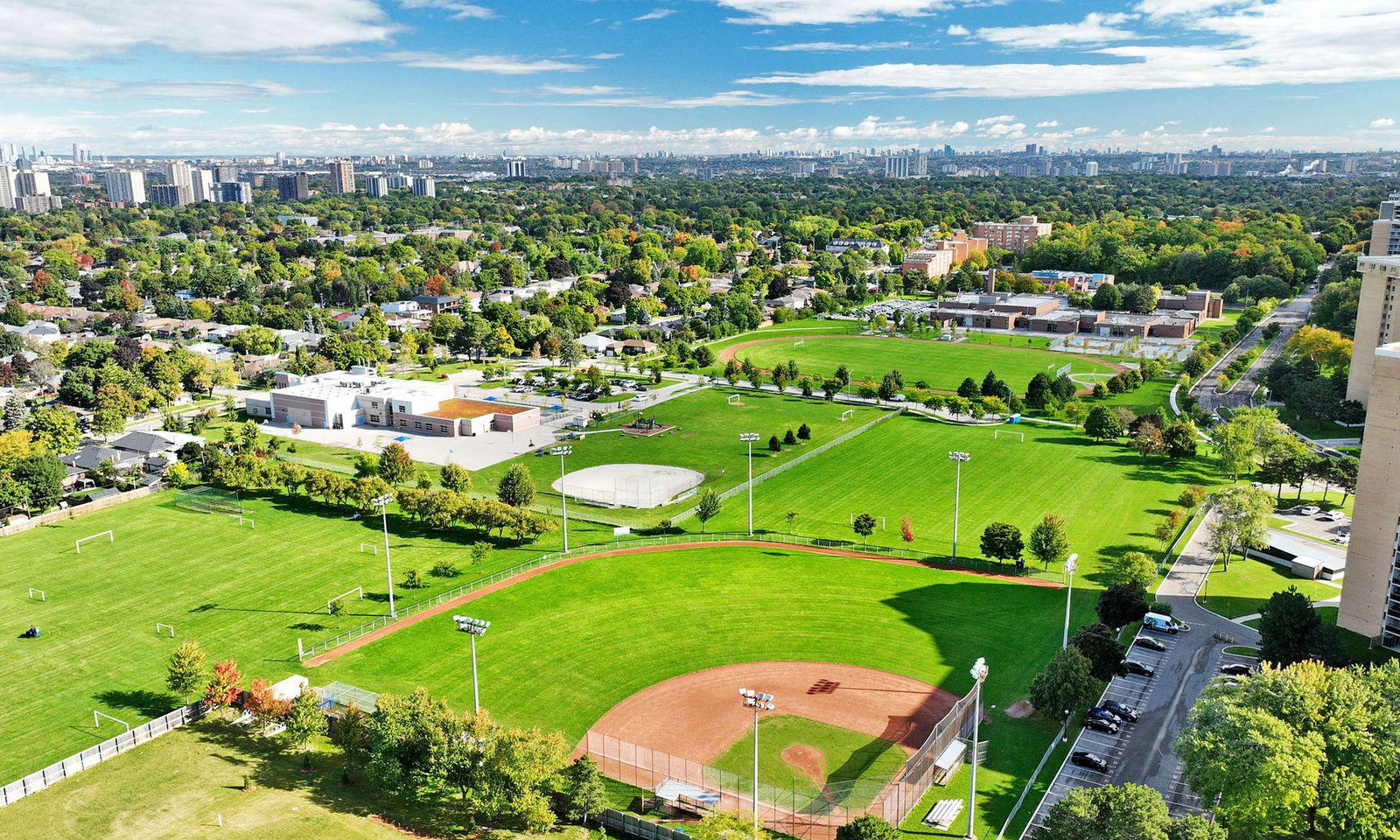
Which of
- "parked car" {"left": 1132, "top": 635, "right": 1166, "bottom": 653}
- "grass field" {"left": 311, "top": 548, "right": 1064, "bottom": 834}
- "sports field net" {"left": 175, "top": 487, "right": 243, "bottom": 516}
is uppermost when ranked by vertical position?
"sports field net" {"left": 175, "top": 487, "right": 243, "bottom": 516}

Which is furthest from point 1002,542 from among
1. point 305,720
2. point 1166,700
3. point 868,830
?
point 305,720

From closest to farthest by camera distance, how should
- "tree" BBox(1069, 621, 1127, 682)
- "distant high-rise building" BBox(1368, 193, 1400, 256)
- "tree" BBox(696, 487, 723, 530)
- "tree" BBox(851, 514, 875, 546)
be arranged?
"tree" BBox(1069, 621, 1127, 682) → "tree" BBox(851, 514, 875, 546) → "tree" BBox(696, 487, 723, 530) → "distant high-rise building" BBox(1368, 193, 1400, 256)

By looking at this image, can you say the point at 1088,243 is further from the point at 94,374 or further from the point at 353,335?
the point at 94,374

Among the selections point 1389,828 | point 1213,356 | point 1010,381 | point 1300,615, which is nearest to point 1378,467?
point 1300,615

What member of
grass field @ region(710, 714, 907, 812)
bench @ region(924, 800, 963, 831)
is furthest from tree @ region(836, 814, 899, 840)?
grass field @ region(710, 714, 907, 812)

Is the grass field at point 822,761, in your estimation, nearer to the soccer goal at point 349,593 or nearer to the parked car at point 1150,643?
the parked car at point 1150,643

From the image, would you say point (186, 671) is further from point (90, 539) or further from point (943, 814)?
point (943, 814)

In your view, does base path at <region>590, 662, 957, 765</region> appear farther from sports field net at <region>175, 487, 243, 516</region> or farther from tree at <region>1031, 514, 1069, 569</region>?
sports field net at <region>175, 487, 243, 516</region>
